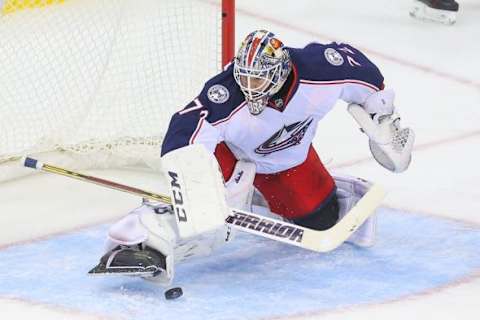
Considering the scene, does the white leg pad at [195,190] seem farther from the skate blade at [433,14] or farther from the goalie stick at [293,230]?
the skate blade at [433,14]

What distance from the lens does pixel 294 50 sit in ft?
12.4

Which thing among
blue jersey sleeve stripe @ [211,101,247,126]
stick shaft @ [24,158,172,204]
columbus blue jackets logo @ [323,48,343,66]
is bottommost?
stick shaft @ [24,158,172,204]

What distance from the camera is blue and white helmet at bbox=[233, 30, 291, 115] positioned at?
359 cm

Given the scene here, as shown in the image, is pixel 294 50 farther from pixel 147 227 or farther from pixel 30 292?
pixel 30 292

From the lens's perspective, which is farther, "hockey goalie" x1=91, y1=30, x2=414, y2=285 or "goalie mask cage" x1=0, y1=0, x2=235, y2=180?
"goalie mask cage" x1=0, y1=0, x2=235, y2=180

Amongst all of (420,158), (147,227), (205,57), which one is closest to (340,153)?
(420,158)

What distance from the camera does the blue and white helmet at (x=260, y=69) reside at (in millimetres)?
3592

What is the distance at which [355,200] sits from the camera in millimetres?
3998

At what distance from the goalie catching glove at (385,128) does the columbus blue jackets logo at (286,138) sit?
0.50 feet

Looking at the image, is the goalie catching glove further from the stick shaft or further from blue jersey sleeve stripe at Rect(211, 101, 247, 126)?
the stick shaft

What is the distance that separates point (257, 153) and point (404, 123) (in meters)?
1.43

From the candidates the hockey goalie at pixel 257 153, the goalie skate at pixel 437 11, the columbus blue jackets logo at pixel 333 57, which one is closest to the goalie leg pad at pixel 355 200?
the hockey goalie at pixel 257 153

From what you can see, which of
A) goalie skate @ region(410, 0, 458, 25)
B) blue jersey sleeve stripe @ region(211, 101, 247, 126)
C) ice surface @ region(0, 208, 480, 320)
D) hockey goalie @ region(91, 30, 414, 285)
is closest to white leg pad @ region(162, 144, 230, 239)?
hockey goalie @ region(91, 30, 414, 285)

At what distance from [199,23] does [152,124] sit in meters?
0.39
